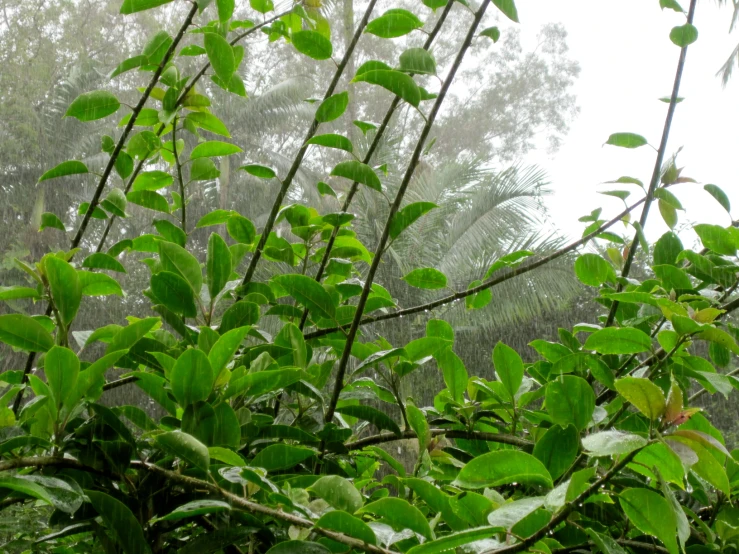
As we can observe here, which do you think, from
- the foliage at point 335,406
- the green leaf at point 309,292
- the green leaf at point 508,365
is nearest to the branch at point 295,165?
the foliage at point 335,406

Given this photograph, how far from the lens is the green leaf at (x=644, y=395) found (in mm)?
261

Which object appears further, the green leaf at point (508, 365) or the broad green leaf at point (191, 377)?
the green leaf at point (508, 365)

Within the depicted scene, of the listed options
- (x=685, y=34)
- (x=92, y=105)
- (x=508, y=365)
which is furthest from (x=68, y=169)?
(x=685, y=34)

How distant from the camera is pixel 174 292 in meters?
0.45

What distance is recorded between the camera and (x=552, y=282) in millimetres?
5453

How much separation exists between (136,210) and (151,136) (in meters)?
8.81

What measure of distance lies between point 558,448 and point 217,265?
260 millimetres

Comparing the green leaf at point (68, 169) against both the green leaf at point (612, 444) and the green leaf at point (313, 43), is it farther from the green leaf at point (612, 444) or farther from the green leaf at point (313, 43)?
the green leaf at point (612, 444)

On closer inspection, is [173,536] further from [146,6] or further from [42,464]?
[146,6]

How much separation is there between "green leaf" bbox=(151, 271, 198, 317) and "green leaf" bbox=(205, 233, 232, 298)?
3 cm

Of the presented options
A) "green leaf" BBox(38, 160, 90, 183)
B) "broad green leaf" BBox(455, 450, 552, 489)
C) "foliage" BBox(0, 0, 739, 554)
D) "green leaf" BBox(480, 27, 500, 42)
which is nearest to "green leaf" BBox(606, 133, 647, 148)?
"foliage" BBox(0, 0, 739, 554)

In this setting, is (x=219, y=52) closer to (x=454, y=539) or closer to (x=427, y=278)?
(x=427, y=278)

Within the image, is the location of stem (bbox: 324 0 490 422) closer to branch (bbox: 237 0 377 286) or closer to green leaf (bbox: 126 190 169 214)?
branch (bbox: 237 0 377 286)

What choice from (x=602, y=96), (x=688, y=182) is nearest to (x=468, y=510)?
(x=688, y=182)
